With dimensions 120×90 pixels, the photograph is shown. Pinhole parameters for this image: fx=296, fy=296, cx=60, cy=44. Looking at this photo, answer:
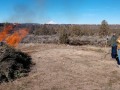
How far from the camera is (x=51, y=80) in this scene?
508 inches

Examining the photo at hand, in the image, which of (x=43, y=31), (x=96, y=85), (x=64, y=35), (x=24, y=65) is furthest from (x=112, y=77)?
(x=43, y=31)

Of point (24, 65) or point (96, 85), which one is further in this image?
point (24, 65)

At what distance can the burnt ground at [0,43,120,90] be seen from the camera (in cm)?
1210

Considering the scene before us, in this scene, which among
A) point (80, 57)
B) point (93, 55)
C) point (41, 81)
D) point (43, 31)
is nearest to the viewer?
point (41, 81)

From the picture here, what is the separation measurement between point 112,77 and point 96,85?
1642 mm

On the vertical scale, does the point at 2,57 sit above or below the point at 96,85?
above

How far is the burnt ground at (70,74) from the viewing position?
39.7 ft

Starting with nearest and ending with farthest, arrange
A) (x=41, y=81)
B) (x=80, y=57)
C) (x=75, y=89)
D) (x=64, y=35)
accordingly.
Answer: (x=75, y=89), (x=41, y=81), (x=80, y=57), (x=64, y=35)

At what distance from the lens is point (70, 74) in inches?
549

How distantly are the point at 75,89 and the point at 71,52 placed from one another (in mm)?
8624

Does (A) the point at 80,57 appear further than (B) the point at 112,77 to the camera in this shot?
Yes

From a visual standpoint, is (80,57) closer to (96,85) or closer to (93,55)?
(93,55)

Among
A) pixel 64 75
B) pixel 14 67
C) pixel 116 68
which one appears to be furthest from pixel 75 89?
pixel 116 68

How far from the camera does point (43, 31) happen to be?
97.6m
